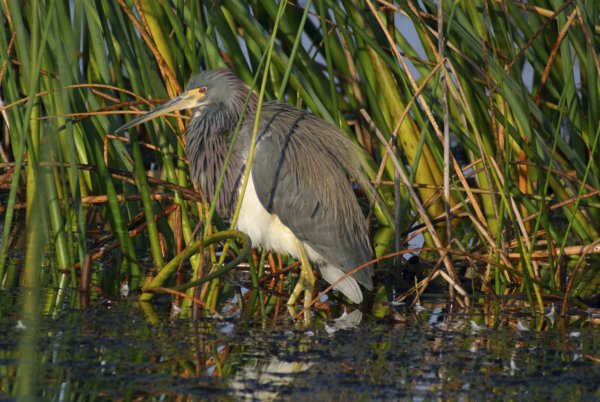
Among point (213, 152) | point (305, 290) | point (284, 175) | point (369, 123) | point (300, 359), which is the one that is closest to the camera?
point (300, 359)

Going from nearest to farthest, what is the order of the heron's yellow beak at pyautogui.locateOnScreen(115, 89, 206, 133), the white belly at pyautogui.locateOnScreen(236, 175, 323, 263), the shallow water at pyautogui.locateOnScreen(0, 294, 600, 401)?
the shallow water at pyautogui.locateOnScreen(0, 294, 600, 401), the heron's yellow beak at pyautogui.locateOnScreen(115, 89, 206, 133), the white belly at pyautogui.locateOnScreen(236, 175, 323, 263)

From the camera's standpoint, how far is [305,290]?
482 cm

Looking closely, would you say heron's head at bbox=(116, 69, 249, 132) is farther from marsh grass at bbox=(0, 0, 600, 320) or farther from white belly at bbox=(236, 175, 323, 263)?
white belly at bbox=(236, 175, 323, 263)

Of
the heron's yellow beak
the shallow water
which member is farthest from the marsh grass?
the shallow water

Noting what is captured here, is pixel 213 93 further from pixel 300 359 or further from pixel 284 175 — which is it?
pixel 300 359

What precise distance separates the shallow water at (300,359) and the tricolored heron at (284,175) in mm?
700

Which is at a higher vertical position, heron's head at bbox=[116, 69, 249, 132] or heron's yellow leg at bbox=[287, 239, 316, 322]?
heron's head at bbox=[116, 69, 249, 132]

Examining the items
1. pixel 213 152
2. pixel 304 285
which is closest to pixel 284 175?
pixel 213 152

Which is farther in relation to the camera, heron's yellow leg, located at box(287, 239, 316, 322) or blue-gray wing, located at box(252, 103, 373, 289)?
blue-gray wing, located at box(252, 103, 373, 289)

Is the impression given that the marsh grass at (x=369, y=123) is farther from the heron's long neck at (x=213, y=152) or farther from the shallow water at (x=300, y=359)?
the shallow water at (x=300, y=359)

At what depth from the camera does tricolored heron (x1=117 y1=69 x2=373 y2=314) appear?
16.1 feet

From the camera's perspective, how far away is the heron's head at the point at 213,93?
16.5ft

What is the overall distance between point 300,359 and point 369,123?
6.31 feet

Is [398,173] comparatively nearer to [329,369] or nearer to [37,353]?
[329,369]
